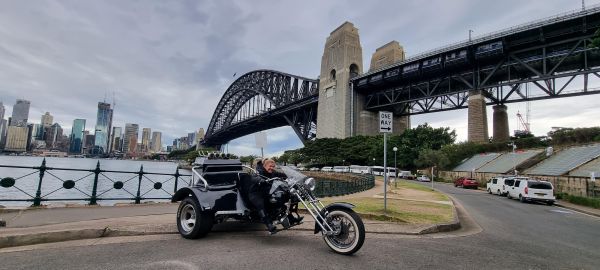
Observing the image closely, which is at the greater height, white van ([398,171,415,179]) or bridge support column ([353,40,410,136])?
bridge support column ([353,40,410,136])

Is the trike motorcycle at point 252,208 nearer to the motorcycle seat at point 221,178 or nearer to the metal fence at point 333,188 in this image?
the motorcycle seat at point 221,178

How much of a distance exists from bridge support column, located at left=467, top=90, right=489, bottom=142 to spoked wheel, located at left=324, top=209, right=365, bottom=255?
5843 centimetres

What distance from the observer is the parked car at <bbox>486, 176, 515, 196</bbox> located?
25.8 metres

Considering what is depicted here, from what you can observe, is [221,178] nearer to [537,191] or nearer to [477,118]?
[537,191]

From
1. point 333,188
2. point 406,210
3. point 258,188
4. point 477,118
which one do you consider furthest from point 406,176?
point 258,188

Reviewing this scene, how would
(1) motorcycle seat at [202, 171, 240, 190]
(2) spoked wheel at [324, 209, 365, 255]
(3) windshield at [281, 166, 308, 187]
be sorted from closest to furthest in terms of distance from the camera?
(2) spoked wheel at [324, 209, 365, 255] < (3) windshield at [281, 166, 308, 187] < (1) motorcycle seat at [202, 171, 240, 190]

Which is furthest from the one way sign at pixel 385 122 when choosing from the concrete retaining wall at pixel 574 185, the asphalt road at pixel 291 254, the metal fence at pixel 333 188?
the concrete retaining wall at pixel 574 185

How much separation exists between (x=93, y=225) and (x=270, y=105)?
106 m

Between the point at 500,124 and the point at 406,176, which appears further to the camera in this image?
the point at 500,124

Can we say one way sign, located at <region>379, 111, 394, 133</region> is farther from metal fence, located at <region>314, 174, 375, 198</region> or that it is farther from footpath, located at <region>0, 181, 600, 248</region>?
metal fence, located at <region>314, 174, 375, 198</region>

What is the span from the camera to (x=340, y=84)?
78.2 meters

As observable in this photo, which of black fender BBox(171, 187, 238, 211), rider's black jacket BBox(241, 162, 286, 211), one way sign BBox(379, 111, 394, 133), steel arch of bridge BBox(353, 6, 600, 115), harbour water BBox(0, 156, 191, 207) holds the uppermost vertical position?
steel arch of bridge BBox(353, 6, 600, 115)

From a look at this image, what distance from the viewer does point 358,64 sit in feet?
265

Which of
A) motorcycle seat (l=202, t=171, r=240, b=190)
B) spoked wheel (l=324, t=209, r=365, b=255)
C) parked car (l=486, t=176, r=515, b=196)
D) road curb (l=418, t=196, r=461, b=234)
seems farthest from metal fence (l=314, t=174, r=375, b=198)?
spoked wheel (l=324, t=209, r=365, b=255)
